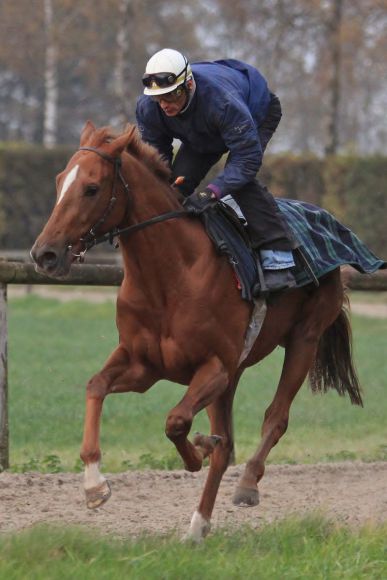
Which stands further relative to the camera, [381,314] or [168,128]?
[381,314]

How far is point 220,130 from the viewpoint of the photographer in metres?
5.72

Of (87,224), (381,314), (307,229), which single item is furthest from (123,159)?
(381,314)

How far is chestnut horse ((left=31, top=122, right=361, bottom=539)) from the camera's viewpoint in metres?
5.14

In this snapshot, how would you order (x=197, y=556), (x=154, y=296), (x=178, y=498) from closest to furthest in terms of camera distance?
(x=197, y=556), (x=154, y=296), (x=178, y=498)

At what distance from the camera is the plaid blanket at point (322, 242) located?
21.0 feet

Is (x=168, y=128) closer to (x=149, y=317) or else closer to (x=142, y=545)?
(x=149, y=317)

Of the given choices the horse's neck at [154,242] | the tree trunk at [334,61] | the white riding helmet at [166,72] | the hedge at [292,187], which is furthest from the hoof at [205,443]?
the tree trunk at [334,61]

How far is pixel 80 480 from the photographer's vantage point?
272 inches

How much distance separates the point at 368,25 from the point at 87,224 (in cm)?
2607

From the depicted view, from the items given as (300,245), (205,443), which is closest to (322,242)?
(300,245)

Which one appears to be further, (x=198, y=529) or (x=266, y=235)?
(x=266, y=235)

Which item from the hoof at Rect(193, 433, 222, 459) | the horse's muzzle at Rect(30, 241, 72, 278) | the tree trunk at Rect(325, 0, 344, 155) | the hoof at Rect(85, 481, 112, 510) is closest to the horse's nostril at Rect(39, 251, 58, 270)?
the horse's muzzle at Rect(30, 241, 72, 278)

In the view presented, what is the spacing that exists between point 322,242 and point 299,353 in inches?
24.2

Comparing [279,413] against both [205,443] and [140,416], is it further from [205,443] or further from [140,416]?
[140,416]
